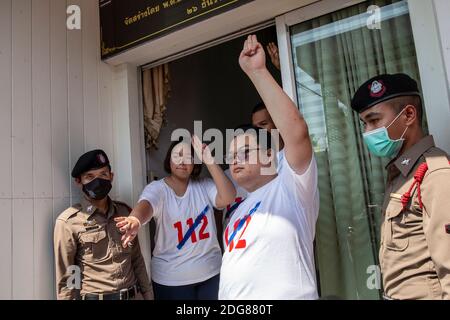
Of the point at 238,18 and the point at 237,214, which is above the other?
the point at 238,18

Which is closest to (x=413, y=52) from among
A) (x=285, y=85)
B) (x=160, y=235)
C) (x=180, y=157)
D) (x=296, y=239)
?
(x=285, y=85)

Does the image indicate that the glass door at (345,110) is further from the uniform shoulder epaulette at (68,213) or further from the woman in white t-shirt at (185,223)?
the uniform shoulder epaulette at (68,213)

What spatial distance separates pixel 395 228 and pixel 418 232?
90 mm

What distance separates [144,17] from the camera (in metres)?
2.38

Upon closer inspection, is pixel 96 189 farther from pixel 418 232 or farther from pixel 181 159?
pixel 418 232

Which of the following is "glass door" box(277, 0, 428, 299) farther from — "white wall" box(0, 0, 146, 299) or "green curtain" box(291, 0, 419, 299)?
"white wall" box(0, 0, 146, 299)

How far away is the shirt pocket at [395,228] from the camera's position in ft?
3.95

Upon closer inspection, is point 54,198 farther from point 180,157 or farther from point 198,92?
point 198,92

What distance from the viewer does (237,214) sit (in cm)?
147

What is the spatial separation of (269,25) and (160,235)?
1.49m

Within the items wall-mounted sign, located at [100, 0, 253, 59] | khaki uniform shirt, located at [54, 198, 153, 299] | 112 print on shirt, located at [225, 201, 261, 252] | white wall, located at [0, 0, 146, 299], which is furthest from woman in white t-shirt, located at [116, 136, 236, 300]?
wall-mounted sign, located at [100, 0, 253, 59]

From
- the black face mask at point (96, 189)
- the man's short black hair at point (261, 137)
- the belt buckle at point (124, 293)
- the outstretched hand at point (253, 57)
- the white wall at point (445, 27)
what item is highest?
the white wall at point (445, 27)

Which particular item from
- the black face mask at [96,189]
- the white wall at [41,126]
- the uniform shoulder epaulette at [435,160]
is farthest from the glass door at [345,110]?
the white wall at [41,126]

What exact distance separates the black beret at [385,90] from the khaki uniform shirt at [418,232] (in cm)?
20
